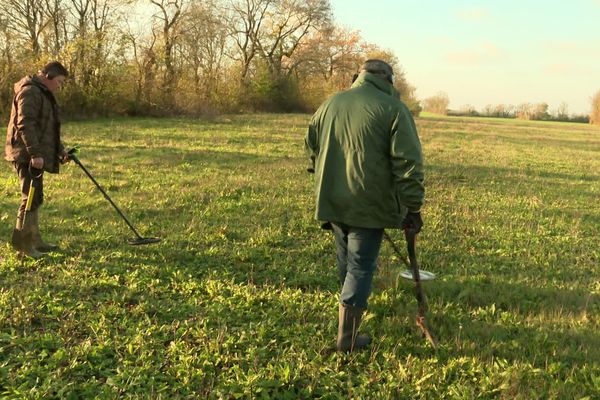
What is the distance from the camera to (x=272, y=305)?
4.65m

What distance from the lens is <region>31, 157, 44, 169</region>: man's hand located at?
210 inches

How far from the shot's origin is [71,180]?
10273mm

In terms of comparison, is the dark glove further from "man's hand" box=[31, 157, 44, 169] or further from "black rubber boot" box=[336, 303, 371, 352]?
"man's hand" box=[31, 157, 44, 169]

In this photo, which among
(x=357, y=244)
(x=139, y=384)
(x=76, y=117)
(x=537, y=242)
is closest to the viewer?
(x=139, y=384)

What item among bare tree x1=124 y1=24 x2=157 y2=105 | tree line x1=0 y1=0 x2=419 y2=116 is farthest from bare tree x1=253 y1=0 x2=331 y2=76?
bare tree x1=124 y1=24 x2=157 y2=105

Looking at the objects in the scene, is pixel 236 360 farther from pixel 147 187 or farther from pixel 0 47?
pixel 0 47

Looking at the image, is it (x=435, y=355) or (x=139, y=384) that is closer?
(x=139, y=384)

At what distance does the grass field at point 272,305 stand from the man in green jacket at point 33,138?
36 cm

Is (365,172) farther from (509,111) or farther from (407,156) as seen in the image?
(509,111)

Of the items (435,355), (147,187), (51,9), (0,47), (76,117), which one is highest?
(51,9)

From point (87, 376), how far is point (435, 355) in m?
2.70

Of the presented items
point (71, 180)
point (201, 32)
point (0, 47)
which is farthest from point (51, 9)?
point (71, 180)

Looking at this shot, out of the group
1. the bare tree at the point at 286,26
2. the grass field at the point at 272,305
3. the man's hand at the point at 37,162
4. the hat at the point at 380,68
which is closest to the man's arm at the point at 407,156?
the hat at the point at 380,68

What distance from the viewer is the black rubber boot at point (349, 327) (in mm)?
3725
